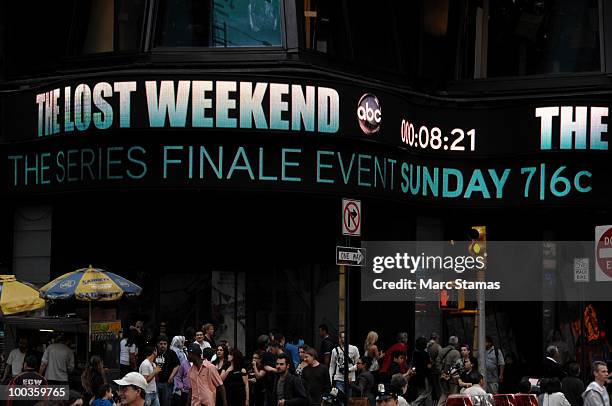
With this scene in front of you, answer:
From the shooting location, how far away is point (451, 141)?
31.8 m

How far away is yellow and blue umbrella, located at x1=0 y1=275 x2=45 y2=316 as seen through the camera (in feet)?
78.8

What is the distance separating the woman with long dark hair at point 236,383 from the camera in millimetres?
23672

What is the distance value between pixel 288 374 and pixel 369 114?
8644 millimetres

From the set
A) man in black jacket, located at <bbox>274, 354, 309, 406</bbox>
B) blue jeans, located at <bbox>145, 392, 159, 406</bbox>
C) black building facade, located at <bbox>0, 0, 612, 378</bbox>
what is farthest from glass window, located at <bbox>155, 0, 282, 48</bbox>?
man in black jacket, located at <bbox>274, 354, 309, 406</bbox>

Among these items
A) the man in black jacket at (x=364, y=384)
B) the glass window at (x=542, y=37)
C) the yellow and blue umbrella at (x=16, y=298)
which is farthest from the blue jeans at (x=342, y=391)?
the glass window at (x=542, y=37)

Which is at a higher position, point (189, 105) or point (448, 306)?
point (189, 105)

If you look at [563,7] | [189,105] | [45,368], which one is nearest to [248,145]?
[189,105]

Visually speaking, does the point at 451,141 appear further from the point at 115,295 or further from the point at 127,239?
the point at 115,295

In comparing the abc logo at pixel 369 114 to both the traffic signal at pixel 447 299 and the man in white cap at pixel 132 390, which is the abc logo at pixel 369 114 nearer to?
the traffic signal at pixel 447 299

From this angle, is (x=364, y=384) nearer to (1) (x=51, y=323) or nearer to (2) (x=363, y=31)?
(1) (x=51, y=323)

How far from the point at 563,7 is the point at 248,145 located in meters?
8.29

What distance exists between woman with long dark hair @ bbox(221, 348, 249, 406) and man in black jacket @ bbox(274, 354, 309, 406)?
86cm
